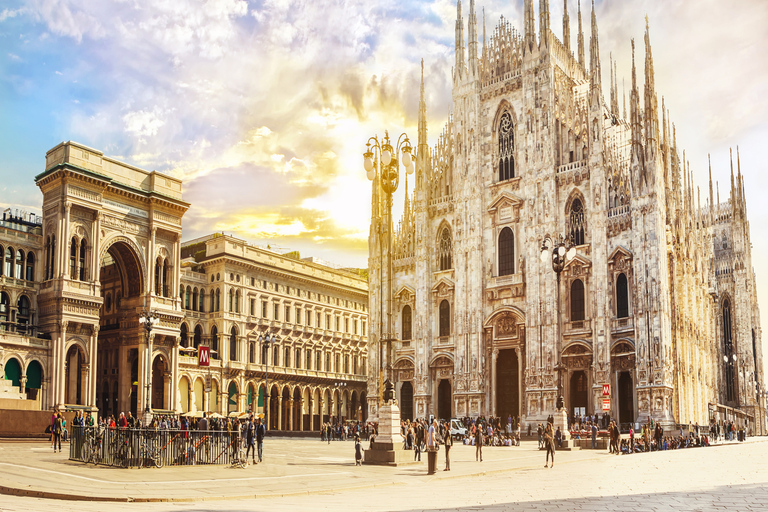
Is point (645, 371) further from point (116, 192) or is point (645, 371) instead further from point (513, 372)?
point (116, 192)

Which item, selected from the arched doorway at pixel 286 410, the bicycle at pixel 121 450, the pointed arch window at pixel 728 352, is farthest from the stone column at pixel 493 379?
the pointed arch window at pixel 728 352

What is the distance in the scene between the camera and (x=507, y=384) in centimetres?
5484

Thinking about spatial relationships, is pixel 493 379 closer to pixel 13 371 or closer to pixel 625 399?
pixel 625 399

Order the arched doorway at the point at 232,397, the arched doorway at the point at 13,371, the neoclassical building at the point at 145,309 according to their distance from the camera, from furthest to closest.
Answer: the arched doorway at the point at 232,397 → the neoclassical building at the point at 145,309 → the arched doorway at the point at 13,371

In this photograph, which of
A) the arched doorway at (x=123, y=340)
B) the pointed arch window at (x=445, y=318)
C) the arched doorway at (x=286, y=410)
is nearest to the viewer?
the arched doorway at (x=123, y=340)

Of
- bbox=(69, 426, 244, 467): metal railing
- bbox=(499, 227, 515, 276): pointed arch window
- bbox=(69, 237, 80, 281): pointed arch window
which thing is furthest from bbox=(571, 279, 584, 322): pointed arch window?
bbox=(69, 237, 80, 281): pointed arch window

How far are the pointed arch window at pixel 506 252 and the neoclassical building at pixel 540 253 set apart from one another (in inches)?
5.8

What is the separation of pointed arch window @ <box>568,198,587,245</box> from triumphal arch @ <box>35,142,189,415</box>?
2903 cm

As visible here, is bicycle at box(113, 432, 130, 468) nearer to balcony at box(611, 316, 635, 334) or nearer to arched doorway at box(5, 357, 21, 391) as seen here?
arched doorway at box(5, 357, 21, 391)

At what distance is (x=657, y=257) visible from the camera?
47281mm

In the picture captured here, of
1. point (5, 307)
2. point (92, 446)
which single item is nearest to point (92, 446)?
point (92, 446)

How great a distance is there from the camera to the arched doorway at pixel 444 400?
57.8 meters

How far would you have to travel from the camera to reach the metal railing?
21.8 m

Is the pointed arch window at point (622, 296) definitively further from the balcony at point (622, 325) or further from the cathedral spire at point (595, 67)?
the cathedral spire at point (595, 67)
